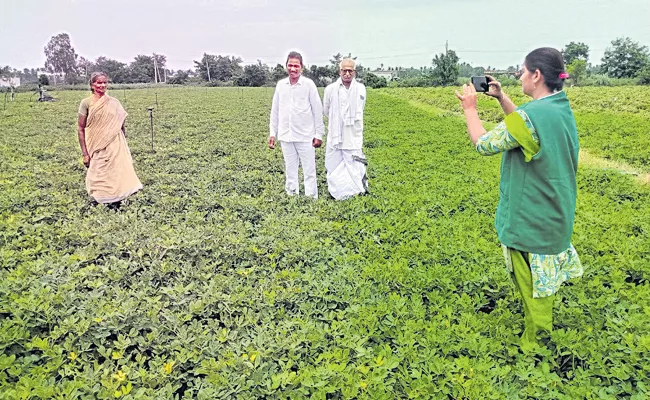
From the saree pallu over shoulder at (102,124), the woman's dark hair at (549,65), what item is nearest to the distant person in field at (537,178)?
the woman's dark hair at (549,65)

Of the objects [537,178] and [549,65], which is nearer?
[549,65]

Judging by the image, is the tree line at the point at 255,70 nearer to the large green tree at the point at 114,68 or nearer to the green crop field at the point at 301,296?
the large green tree at the point at 114,68

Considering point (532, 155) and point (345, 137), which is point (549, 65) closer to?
point (532, 155)

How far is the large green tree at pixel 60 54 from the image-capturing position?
88.6 meters

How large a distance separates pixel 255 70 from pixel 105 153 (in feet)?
204

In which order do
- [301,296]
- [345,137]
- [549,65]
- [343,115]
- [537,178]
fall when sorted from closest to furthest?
[549,65]
[537,178]
[301,296]
[343,115]
[345,137]

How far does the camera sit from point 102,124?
682cm

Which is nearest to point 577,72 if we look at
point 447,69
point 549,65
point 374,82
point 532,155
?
point 447,69

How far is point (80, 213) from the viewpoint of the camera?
660 centimetres

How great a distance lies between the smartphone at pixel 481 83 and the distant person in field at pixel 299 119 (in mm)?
3749

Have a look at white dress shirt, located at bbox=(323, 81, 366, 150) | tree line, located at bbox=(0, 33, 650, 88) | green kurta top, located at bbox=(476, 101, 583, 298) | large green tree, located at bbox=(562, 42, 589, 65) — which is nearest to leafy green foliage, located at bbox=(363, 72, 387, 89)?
tree line, located at bbox=(0, 33, 650, 88)

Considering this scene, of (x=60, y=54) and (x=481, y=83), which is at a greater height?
(x=60, y=54)

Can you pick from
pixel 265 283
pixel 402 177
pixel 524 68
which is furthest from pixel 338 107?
pixel 524 68

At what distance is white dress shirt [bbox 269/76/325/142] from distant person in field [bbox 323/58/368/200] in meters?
0.29
